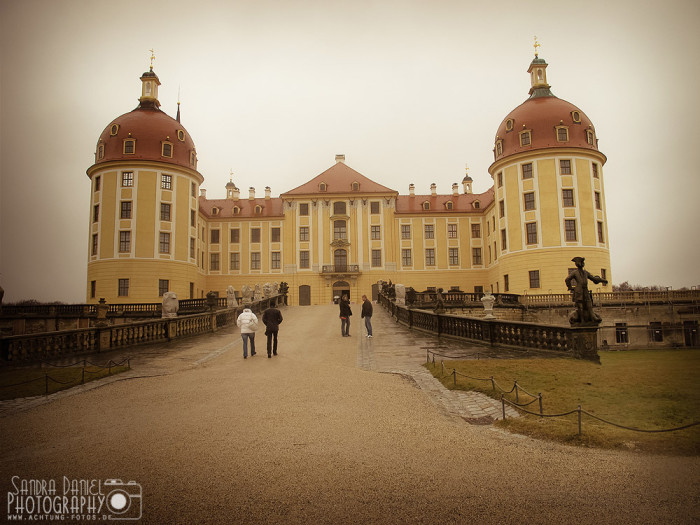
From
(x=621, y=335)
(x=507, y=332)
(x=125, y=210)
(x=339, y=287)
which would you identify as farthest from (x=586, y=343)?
(x=339, y=287)

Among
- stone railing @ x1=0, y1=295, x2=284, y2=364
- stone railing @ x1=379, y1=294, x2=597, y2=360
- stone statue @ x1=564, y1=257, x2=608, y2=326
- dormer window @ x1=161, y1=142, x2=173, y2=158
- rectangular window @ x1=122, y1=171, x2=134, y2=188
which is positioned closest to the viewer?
stone statue @ x1=564, y1=257, x2=608, y2=326

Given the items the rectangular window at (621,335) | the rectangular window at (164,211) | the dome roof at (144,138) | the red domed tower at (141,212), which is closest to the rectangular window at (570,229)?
the rectangular window at (621,335)

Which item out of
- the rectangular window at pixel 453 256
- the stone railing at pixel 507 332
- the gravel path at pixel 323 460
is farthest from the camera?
the rectangular window at pixel 453 256

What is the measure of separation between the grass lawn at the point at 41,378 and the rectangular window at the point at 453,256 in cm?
4646

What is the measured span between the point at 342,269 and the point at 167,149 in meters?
22.6

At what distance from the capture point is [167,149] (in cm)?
4394

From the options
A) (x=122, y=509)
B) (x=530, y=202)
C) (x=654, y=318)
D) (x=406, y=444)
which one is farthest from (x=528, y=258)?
(x=122, y=509)

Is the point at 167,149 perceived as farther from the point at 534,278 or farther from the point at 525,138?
the point at 534,278

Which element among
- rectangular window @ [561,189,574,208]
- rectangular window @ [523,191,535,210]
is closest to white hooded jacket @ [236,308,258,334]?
rectangular window @ [523,191,535,210]

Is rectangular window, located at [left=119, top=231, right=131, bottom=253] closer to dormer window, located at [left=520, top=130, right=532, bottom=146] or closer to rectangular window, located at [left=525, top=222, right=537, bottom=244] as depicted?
Answer: rectangular window, located at [left=525, top=222, right=537, bottom=244]

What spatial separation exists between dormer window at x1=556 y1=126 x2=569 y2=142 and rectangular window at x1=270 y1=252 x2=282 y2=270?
3290cm

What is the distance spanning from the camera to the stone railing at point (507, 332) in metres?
12.8

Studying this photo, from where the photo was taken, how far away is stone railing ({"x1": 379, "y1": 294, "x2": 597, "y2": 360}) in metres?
12.8

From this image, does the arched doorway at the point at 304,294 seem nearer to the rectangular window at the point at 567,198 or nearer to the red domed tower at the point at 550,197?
the red domed tower at the point at 550,197
